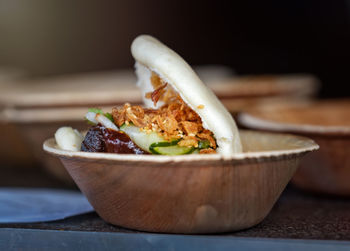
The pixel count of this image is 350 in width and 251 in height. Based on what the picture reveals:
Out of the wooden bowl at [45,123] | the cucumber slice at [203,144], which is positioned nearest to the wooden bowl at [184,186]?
the cucumber slice at [203,144]

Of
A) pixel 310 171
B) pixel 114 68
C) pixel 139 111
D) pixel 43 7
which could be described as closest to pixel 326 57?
pixel 114 68

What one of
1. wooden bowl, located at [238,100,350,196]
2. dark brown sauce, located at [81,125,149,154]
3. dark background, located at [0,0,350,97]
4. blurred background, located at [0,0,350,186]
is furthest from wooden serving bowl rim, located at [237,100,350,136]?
dark background, located at [0,0,350,97]

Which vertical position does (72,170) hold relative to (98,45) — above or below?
above

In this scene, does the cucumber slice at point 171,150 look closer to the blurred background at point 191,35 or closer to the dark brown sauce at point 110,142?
the dark brown sauce at point 110,142

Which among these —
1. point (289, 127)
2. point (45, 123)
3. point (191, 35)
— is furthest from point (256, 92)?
point (191, 35)

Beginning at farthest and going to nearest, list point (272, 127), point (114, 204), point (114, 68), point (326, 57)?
point (114, 68) → point (326, 57) → point (272, 127) → point (114, 204)

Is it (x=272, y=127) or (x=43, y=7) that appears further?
(x=43, y=7)

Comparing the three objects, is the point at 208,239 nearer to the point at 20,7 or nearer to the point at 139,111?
the point at 139,111
